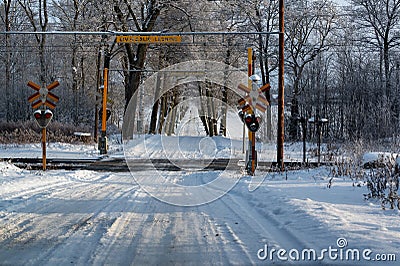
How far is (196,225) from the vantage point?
7.16 m

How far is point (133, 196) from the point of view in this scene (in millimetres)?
10344

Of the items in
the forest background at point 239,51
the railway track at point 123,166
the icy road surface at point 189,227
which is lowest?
the icy road surface at point 189,227

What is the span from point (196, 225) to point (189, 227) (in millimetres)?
179

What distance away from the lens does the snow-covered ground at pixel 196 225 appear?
17.3 feet

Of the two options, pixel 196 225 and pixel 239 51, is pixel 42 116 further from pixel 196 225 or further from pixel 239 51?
pixel 239 51

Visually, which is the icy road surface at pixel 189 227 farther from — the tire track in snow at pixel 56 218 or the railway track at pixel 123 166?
the railway track at pixel 123 166

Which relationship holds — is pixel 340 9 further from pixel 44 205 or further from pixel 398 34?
pixel 44 205

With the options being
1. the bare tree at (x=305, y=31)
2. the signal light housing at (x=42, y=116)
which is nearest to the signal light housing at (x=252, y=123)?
the signal light housing at (x=42, y=116)

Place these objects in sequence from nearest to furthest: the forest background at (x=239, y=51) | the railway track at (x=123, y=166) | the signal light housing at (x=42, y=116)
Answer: the signal light housing at (x=42, y=116) → the railway track at (x=123, y=166) → the forest background at (x=239, y=51)

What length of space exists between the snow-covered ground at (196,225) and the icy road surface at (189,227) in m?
0.01

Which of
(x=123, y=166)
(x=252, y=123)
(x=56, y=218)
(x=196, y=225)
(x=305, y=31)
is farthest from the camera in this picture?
(x=305, y=31)

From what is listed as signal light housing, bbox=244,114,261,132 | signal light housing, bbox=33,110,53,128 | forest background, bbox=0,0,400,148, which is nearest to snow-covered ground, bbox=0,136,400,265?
signal light housing, bbox=244,114,261,132

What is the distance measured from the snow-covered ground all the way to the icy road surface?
1 centimetres

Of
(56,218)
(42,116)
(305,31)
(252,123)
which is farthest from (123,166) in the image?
(305,31)
